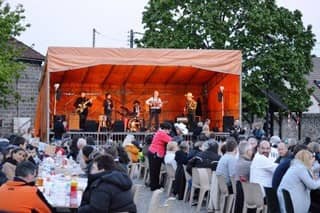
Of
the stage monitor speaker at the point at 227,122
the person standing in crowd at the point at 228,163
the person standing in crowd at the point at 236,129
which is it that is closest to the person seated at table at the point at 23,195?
the person standing in crowd at the point at 228,163

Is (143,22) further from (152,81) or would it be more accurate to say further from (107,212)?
(107,212)

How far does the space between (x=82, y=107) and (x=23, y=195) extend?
69.1 feet

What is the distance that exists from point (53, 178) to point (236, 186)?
2.93m

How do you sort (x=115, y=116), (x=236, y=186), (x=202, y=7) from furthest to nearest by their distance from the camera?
(x=202, y=7)
(x=115, y=116)
(x=236, y=186)

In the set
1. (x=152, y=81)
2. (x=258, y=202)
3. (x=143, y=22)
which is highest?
(x=143, y=22)

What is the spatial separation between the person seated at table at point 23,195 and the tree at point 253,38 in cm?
2793

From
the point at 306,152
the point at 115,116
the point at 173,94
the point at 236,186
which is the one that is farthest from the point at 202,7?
the point at 306,152

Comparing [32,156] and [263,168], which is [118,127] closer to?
[32,156]

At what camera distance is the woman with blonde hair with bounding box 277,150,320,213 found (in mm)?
8398

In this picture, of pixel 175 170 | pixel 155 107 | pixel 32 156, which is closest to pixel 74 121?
pixel 155 107

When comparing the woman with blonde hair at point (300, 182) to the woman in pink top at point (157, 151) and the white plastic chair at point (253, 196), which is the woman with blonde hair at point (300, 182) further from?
the woman in pink top at point (157, 151)

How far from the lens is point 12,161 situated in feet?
31.2

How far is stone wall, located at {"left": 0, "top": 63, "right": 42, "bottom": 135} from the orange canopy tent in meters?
10.6

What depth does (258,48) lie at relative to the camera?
35500 mm
